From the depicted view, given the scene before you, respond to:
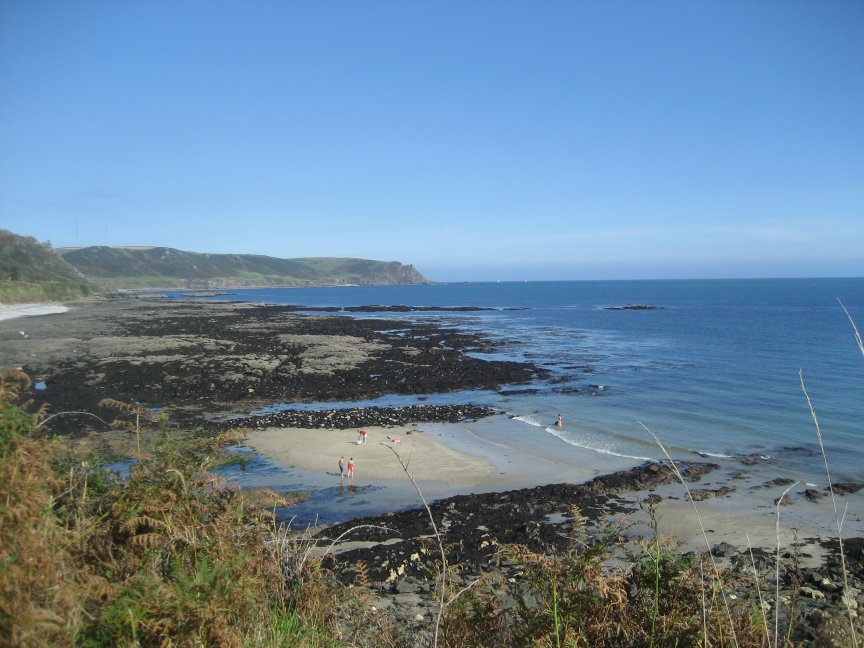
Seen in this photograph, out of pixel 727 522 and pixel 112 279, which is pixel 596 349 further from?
pixel 112 279

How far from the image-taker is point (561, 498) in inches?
544

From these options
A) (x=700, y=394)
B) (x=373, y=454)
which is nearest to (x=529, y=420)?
(x=373, y=454)

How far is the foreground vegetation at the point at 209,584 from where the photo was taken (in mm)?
2656

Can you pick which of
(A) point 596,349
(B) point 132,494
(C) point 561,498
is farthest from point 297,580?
(A) point 596,349

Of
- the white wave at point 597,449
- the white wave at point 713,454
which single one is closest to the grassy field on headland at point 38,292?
the white wave at point 597,449

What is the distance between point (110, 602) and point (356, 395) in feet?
78.2

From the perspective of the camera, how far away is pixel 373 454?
1748 cm

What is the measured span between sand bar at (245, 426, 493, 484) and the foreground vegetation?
34.4 ft

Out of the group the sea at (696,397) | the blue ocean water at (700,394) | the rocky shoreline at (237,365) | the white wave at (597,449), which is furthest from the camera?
the rocky shoreline at (237,365)

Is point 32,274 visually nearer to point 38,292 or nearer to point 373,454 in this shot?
point 38,292

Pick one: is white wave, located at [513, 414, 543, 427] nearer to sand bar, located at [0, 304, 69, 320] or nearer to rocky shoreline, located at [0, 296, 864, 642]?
rocky shoreline, located at [0, 296, 864, 642]

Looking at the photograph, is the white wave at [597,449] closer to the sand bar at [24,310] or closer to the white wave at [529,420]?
the white wave at [529,420]

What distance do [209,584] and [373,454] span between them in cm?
1473

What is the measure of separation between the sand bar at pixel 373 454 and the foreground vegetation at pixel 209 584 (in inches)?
413
